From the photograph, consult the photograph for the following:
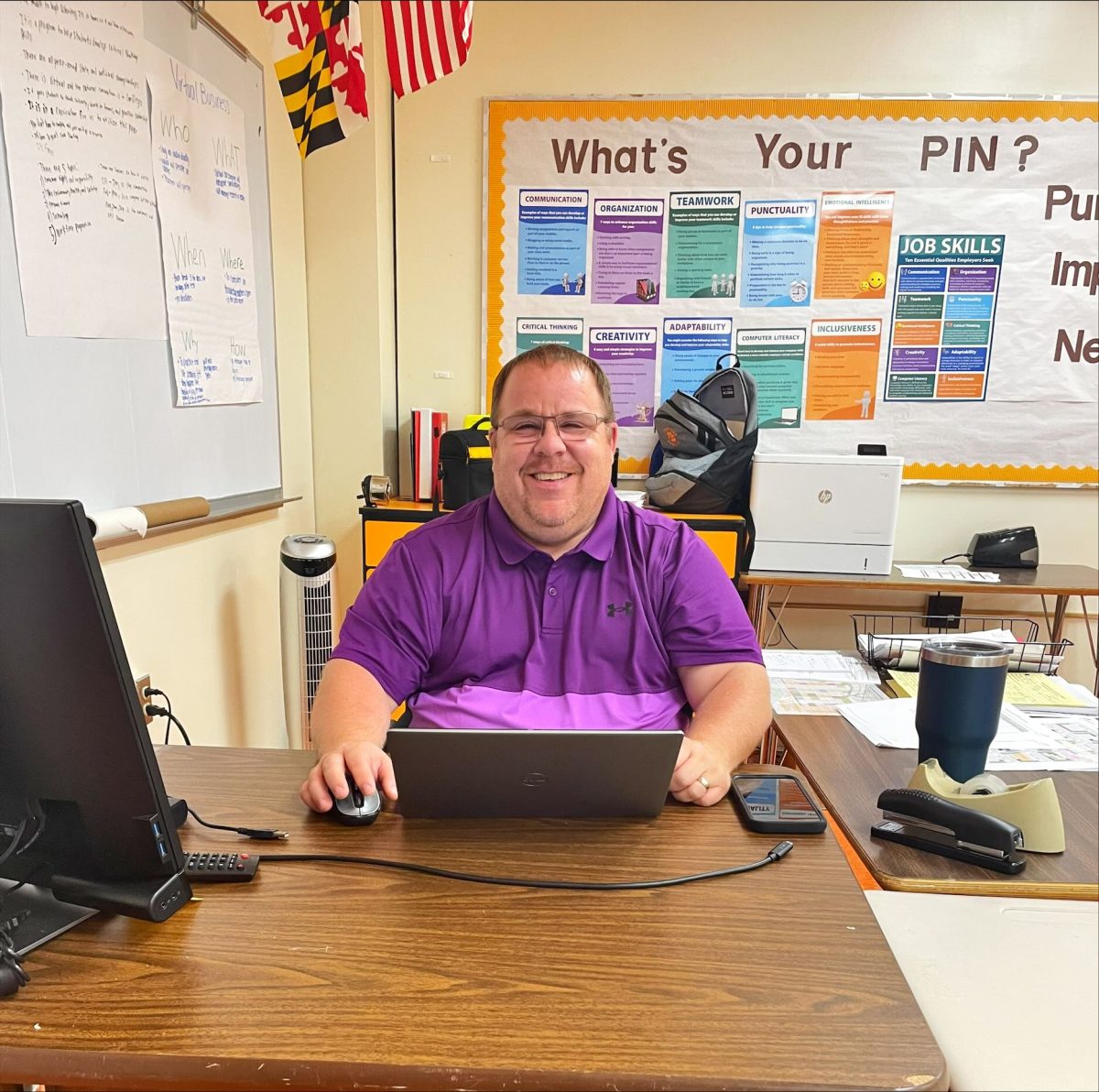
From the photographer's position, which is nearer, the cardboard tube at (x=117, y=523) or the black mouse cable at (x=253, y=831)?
the black mouse cable at (x=253, y=831)

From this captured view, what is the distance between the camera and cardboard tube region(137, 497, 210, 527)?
179 centimetres

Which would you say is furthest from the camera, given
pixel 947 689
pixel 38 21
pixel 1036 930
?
pixel 38 21

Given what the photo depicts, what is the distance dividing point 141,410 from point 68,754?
4.48 ft

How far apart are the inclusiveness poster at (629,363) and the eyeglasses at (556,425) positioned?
1832 millimetres

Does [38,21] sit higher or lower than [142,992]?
higher

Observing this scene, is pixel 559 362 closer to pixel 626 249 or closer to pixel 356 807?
pixel 356 807

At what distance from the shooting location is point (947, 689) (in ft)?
3.36

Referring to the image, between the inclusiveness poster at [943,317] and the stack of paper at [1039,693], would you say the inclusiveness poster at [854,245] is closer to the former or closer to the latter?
the inclusiveness poster at [943,317]

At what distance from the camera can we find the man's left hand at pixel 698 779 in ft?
3.21

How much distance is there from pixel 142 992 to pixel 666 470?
249cm

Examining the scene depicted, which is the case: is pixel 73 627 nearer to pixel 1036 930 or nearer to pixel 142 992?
Result: pixel 142 992

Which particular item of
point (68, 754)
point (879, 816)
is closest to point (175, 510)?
point (68, 754)

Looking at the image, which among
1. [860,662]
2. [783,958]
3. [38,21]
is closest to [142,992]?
[783,958]

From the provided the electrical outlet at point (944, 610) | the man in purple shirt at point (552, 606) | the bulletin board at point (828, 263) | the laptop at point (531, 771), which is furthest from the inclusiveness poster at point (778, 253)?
the laptop at point (531, 771)
